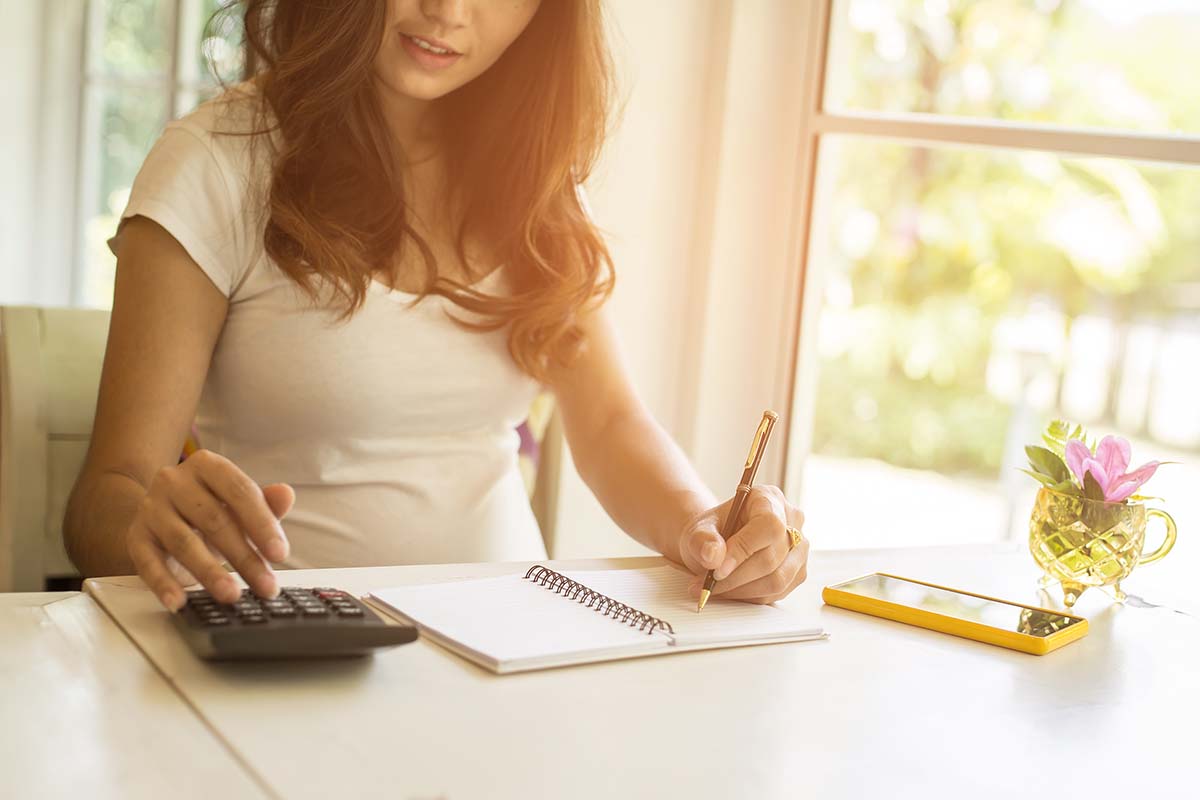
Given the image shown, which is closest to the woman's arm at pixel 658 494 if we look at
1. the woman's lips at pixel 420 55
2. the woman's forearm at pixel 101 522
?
the woman's lips at pixel 420 55

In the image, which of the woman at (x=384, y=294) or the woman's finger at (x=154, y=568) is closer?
the woman's finger at (x=154, y=568)

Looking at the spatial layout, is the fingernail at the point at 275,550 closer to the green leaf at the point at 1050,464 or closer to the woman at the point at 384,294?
the woman at the point at 384,294

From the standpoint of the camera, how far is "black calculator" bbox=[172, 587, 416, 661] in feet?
2.52

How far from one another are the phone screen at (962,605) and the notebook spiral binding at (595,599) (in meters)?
0.23

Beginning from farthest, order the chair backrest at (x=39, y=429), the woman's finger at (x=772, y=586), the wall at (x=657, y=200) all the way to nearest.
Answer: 1. the wall at (x=657, y=200)
2. the chair backrest at (x=39, y=429)
3. the woman's finger at (x=772, y=586)

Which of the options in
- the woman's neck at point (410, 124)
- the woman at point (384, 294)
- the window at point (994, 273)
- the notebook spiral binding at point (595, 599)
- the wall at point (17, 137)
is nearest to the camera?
the notebook spiral binding at point (595, 599)

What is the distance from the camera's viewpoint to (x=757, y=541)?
1.03 meters

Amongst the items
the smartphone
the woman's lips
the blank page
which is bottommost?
the smartphone

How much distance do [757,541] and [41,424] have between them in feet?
2.76

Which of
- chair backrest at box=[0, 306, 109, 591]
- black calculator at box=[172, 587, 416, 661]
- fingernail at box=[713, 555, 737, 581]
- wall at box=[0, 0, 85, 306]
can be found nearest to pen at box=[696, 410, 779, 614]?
fingernail at box=[713, 555, 737, 581]

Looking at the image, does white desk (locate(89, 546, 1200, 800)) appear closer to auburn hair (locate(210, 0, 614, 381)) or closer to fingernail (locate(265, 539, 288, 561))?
fingernail (locate(265, 539, 288, 561))

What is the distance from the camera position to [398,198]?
1461 millimetres

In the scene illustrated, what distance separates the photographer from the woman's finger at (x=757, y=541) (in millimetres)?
1023

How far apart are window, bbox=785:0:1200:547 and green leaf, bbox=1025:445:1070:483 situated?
3679 millimetres
